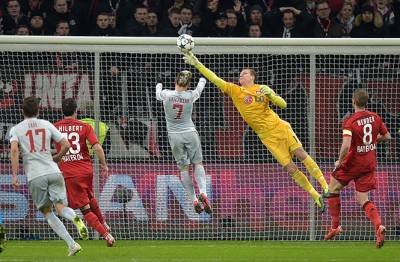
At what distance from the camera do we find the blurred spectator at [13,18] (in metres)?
20.2

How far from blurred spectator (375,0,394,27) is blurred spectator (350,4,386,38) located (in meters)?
0.43

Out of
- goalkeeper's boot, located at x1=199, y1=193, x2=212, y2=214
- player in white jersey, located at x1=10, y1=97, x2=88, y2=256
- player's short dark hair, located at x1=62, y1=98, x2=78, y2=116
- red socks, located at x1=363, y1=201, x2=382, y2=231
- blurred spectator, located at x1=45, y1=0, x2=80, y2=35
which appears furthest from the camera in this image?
blurred spectator, located at x1=45, y1=0, x2=80, y2=35

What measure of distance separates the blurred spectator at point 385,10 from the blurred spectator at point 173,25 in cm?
348

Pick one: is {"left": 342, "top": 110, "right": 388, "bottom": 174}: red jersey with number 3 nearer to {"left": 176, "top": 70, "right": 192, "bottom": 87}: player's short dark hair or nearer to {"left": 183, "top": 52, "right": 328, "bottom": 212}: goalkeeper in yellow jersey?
{"left": 183, "top": 52, "right": 328, "bottom": 212}: goalkeeper in yellow jersey

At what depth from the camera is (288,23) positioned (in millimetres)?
19766

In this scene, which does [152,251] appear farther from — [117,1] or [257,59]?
[117,1]

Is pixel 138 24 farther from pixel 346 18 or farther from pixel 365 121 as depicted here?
pixel 365 121

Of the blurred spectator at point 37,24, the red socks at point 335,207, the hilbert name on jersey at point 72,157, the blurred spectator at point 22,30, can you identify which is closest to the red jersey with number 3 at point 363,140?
the red socks at point 335,207

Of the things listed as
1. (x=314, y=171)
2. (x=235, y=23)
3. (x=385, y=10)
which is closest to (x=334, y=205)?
(x=314, y=171)

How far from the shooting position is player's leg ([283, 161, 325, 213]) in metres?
16.9

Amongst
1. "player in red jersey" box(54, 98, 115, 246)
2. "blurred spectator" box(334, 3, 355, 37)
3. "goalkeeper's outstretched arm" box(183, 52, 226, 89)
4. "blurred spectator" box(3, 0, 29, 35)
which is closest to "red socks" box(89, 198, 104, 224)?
"player in red jersey" box(54, 98, 115, 246)

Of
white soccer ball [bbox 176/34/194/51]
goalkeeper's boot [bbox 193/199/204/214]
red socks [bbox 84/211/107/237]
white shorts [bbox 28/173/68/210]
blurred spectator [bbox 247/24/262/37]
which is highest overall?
white soccer ball [bbox 176/34/194/51]

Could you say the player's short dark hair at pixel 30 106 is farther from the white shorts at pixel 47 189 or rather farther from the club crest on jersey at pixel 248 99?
the club crest on jersey at pixel 248 99

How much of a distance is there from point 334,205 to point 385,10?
16.8 feet
